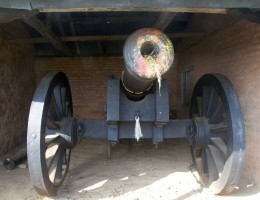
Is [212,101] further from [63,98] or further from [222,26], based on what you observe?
[63,98]

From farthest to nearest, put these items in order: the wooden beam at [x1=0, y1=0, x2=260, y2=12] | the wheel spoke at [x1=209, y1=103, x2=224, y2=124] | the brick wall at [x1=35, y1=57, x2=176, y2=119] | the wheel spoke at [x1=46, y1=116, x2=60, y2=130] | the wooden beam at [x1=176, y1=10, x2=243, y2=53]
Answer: the brick wall at [x1=35, y1=57, x2=176, y2=119] → the wheel spoke at [x1=209, y1=103, x2=224, y2=124] → the wheel spoke at [x1=46, y1=116, x2=60, y2=130] → the wooden beam at [x1=176, y1=10, x2=243, y2=53] → the wooden beam at [x1=0, y1=0, x2=260, y2=12]

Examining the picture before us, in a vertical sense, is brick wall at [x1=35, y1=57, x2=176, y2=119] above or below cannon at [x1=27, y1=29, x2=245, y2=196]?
above

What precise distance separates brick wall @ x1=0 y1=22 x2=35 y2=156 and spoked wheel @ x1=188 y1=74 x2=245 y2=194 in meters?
3.64

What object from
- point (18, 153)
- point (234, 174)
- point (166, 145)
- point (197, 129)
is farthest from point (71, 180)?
point (166, 145)

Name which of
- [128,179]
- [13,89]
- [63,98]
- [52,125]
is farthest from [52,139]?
[13,89]

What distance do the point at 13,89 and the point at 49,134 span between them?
3088 mm

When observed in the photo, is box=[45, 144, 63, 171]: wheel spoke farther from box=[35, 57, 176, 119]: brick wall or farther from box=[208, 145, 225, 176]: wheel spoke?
box=[35, 57, 176, 119]: brick wall

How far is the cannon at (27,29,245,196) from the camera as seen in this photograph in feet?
10.6

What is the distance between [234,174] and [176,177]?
1.27 metres

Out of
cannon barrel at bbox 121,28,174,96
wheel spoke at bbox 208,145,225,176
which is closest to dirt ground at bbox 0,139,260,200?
wheel spoke at bbox 208,145,225,176

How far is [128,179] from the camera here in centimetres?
442

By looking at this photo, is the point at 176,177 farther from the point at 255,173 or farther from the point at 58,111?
the point at 58,111

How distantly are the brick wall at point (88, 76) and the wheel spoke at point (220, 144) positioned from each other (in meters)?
5.36

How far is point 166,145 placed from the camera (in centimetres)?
678
